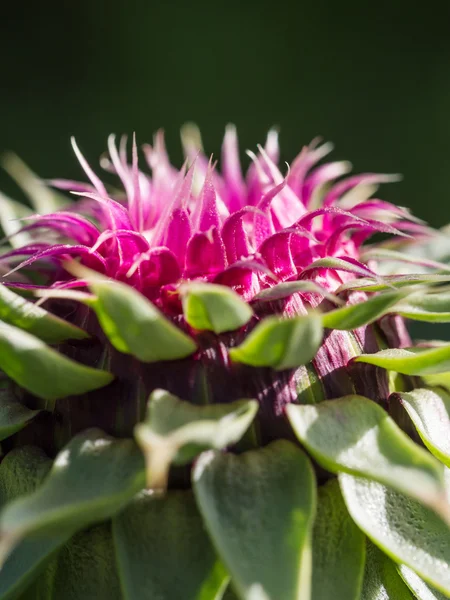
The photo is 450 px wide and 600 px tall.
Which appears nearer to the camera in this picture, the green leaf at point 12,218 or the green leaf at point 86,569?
the green leaf at point 86,569

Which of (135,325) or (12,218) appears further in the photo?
(12,218)

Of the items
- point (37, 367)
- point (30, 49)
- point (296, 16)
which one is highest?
point (30, 49)

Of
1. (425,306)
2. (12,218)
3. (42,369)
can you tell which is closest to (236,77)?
(12,218)

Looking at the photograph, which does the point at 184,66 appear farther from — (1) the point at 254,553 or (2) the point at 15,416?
(1) the point at 254,553

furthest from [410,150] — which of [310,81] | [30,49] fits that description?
[30,49]

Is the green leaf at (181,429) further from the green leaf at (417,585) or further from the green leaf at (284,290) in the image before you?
the green leaf at (417,585)

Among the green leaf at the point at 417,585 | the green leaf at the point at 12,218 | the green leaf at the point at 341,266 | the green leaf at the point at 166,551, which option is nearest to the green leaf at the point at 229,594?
the green leaf at the point at 166,551

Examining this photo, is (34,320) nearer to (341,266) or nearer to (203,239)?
(203,239)

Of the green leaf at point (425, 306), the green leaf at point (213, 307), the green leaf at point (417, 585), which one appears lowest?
the green leaf at point (417, 585)
